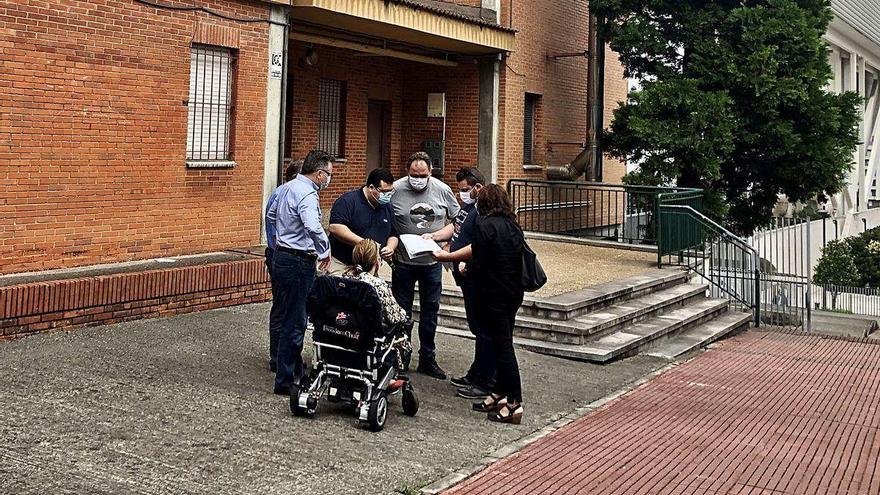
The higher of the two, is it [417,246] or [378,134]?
[378,134]

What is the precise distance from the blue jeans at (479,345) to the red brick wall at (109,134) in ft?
14.9

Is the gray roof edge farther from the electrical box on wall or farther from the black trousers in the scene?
the black trousers

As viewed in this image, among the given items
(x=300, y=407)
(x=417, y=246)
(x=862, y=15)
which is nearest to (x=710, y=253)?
(x=417, y=246)

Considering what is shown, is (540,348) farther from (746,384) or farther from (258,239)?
(258,239)

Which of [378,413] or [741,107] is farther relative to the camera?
[741,107]

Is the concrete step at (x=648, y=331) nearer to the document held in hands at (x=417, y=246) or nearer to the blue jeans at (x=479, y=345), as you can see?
the blue jeans at (x=479, y=345)

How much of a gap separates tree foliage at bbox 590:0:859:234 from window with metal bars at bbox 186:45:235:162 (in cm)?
778

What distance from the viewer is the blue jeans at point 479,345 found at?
7.52 meters

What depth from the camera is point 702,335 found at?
38.4 ft

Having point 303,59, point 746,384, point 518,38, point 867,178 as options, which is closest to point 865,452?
point 746,384

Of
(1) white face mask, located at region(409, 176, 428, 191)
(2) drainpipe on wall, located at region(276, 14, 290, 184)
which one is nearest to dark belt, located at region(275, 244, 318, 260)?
(1) white face mask, located at region(409, 176, 428, 191)

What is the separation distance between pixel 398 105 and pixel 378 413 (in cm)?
1254

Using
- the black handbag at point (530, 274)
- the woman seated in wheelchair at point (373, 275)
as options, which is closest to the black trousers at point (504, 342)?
the black handbag at point (530, 274)

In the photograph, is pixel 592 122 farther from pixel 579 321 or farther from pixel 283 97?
pixel 579 321
